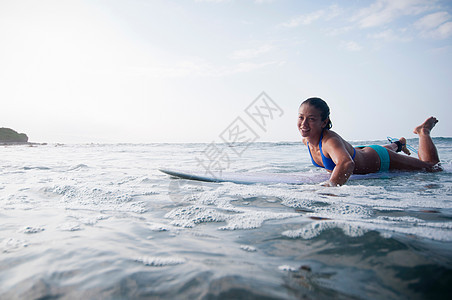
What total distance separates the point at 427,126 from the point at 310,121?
2.58 metres

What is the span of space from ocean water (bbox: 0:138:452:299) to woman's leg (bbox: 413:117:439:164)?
2.40 metres

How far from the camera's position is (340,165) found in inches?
126

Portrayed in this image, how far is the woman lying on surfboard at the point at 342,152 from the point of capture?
325 centimetres

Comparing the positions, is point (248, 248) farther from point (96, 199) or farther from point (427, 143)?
point (427, 143)

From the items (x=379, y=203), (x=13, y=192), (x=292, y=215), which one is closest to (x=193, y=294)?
(x=292, y=215)

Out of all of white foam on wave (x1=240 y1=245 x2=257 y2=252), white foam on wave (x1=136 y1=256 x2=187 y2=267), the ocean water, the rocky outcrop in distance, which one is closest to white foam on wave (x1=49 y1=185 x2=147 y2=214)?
the ocean water

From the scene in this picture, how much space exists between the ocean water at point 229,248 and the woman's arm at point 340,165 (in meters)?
0.61

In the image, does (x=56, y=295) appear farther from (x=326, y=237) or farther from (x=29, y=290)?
(x=326, y=237)

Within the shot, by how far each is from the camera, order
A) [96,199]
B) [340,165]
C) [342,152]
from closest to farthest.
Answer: [96,199]
[340,165]
[342,152]

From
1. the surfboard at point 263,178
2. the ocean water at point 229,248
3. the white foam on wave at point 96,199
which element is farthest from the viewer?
the surfboard at point 263,178

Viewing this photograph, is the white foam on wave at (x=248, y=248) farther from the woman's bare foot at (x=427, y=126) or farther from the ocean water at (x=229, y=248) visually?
the woman's bare foot at (x=427, y=126)

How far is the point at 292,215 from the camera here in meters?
1.93

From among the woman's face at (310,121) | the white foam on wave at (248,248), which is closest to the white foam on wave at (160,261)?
the white foam on wave at (248,248)

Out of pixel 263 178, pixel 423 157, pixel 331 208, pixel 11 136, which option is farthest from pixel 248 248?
pixel 11 136
